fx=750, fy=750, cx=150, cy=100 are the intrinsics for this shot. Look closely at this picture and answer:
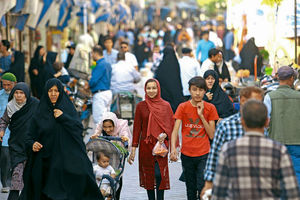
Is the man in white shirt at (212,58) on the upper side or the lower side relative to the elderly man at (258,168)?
upper

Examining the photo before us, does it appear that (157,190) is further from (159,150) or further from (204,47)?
(204,47)

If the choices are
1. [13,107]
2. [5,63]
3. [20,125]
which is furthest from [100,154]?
[5,63]

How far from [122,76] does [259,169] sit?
→ 30.6 ft

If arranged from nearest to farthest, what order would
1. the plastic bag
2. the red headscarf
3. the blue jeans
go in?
the blue jeans
the plastic bag
the red headscarf

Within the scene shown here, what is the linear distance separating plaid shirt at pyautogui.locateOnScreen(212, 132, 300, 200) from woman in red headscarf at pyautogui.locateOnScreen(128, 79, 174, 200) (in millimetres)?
3336

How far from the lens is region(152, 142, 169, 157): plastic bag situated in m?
7.66

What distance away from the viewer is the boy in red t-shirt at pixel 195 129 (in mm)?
7203

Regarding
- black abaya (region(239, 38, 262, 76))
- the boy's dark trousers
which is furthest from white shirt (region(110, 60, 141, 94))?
the boy's dark trousers

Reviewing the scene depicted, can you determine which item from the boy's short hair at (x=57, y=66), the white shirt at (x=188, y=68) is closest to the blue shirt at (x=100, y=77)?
the white shirt at (x=188, y=68)

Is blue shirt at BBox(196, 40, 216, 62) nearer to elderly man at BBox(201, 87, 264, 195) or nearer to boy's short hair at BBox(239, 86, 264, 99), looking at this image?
boy's short hair at BBox(239, 86, 264, 99)

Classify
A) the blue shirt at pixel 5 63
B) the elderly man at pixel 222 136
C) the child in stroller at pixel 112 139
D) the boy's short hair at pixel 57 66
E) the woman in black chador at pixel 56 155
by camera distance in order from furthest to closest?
the boy's short hair at pixel 57 66 → the blue shirt at pixel 5 63 → the child in stroller at pixel 112 139 → the woman in black chador at pixel 56 155 → the elderly man at pixel 222 136

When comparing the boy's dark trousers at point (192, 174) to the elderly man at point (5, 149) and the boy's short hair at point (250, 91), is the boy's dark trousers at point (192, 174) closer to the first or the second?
the boy's short hair at point (250, 91)

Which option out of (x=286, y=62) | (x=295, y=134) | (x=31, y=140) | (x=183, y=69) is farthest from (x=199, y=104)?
(x=183, y=69)

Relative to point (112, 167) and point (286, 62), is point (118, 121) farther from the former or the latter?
point (286, 62)
